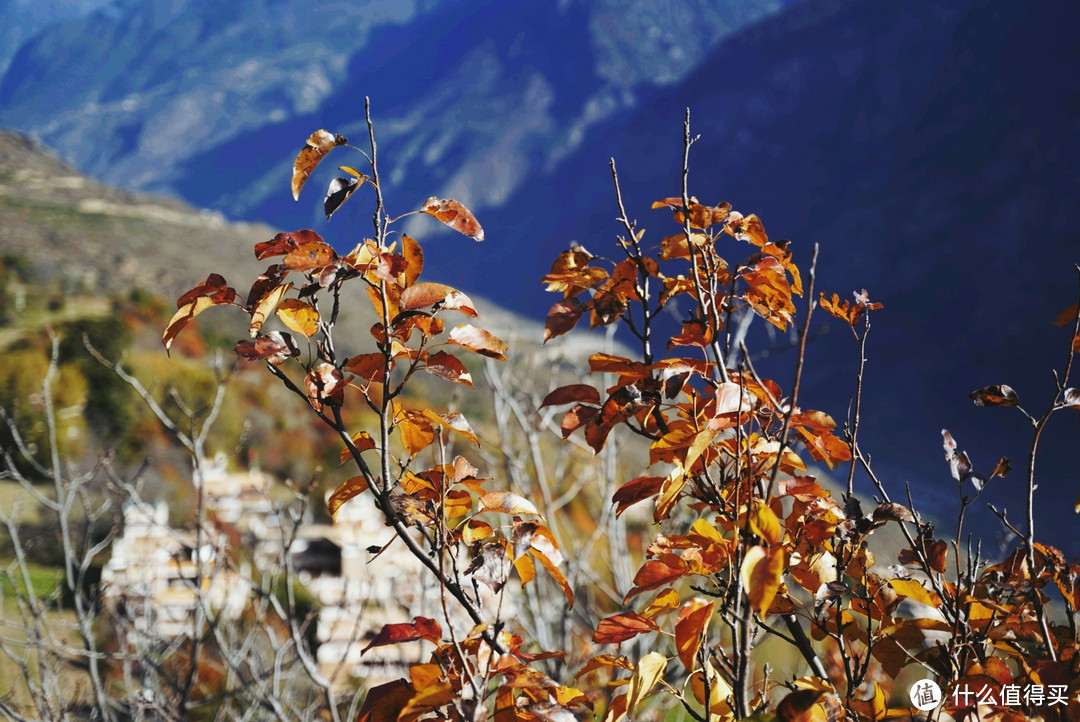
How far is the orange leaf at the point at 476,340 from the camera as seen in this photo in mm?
740

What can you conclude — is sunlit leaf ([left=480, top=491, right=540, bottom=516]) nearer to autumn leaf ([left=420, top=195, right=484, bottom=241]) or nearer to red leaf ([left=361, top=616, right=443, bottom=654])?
red leaf ([left=361, top=616, right=443, bottom=654])

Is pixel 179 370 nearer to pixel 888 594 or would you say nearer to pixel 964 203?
pixel 888 594

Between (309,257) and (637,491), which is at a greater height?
(309,257)

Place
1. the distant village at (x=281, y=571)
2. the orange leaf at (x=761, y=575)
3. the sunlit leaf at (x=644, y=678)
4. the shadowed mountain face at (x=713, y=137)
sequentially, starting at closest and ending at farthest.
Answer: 1. the orange leaf at (x=761, y=575)
2. the sunlit leaf at (x=644, y=678)
3. the distant village at (x=281, y=571)
4. the shadowed mountain face at (x=713, y=137)

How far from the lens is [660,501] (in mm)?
744

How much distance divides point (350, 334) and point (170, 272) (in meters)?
4.82

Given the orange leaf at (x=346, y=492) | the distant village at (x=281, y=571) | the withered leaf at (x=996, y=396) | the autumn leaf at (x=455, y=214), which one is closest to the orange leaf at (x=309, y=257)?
the autumn leaf at (x=455, y=214)

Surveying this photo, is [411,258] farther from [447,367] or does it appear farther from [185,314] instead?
[185,314]

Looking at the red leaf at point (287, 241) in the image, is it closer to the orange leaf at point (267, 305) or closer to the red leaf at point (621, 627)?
the orange leaf at point (267, 305)

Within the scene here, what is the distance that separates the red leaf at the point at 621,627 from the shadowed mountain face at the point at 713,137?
0.59 metres

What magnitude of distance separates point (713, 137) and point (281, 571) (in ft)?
174

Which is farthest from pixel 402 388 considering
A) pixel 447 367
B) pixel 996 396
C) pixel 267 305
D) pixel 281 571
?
pixel 281 571

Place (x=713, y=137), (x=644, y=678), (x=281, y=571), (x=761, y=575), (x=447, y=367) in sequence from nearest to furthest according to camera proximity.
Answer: (x=761, y=575), (x=644, y=678), (x=447, y=367), (x=281, y=571), (x=713, y=137)

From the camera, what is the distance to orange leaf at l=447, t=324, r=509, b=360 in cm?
74
